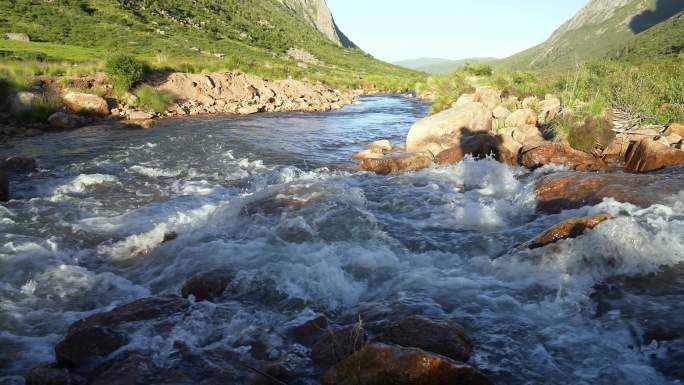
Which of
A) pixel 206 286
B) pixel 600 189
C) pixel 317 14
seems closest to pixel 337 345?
pixel 206 286

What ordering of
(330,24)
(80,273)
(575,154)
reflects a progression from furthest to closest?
1. (330,24)
2. (575,154)
3. (80,273)

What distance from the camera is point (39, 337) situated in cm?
528

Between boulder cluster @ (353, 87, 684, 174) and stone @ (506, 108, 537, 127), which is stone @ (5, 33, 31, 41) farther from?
stone @ (506, 108, 537, 127)

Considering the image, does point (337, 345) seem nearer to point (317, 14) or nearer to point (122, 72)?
point (122, 72)

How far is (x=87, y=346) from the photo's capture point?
4777 millimetres

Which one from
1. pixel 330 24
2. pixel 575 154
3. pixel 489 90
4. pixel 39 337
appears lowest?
pixel 39 337

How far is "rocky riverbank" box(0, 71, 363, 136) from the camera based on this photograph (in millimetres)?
19422

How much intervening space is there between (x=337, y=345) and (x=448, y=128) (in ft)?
43.0

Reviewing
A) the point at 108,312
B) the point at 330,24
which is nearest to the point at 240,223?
the point at 108,312

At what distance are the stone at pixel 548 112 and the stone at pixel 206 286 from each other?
14630 mm

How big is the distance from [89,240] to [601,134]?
14.0m

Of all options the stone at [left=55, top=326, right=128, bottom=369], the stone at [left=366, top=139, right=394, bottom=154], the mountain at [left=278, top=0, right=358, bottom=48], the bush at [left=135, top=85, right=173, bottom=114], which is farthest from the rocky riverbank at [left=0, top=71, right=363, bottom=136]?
the mountain at [left=278, top=0, right=358, bottom=48]

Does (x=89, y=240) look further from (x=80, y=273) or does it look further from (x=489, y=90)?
(x=489, y=90)

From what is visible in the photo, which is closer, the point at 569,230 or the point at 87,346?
the point at 87,346
